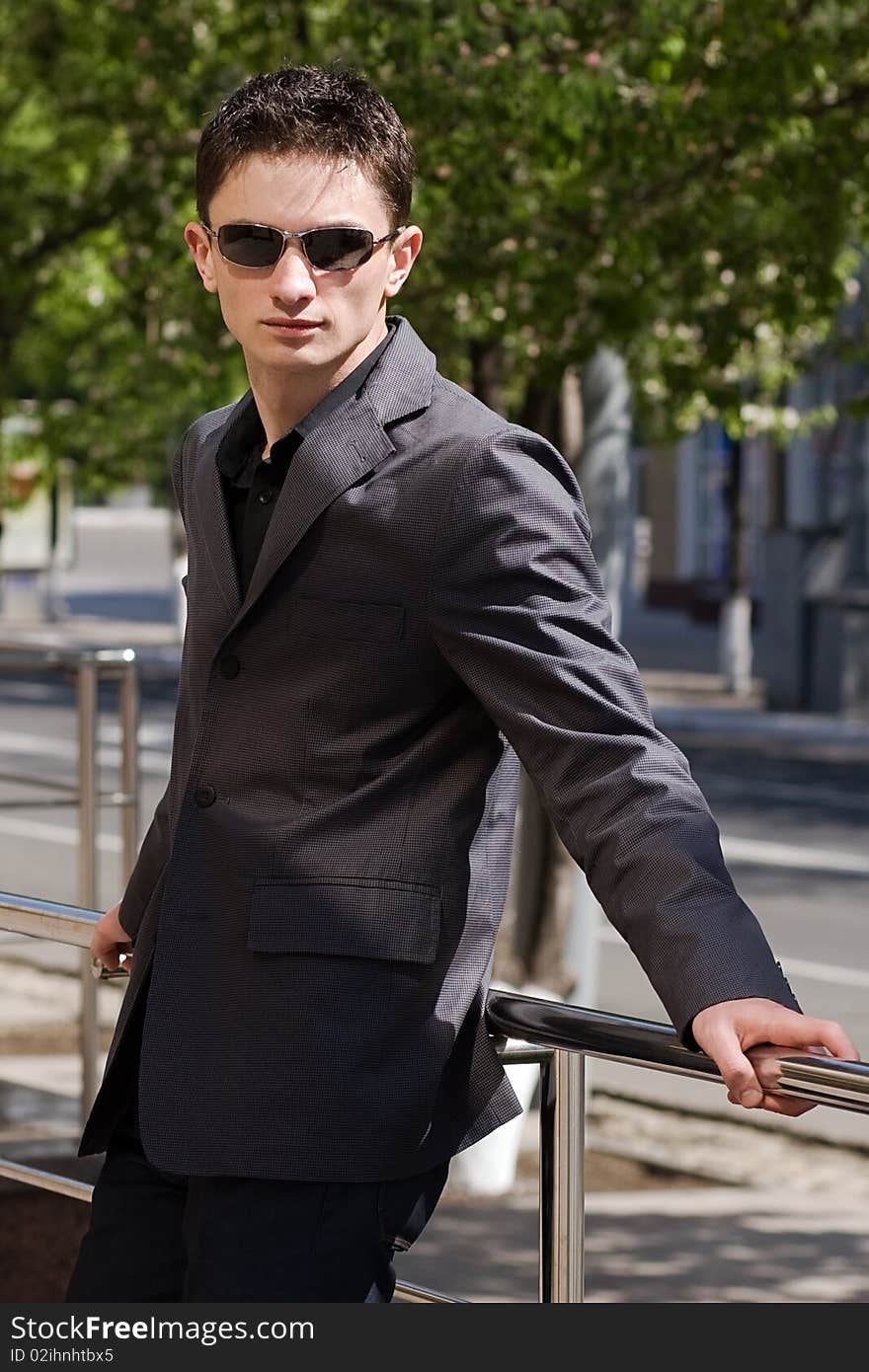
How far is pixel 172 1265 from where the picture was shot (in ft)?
7.32

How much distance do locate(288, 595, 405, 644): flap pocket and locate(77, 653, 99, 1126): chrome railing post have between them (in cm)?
417

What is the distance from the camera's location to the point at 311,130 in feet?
7.11

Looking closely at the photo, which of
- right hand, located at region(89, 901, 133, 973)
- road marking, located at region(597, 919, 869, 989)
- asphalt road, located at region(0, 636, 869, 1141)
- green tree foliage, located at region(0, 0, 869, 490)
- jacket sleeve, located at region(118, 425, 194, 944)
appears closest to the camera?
jacket sleeve, located at region(118, 425, 194, 944)

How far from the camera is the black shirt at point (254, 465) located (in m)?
2.25

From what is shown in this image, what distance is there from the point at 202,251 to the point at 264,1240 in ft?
3.30

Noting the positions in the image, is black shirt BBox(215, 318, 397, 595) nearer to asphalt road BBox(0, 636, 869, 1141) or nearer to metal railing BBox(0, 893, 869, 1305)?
metal railing BBox(0, 893, 869, 1305)

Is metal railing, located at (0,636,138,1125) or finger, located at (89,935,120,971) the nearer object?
finger, located at (89,935,120,971)

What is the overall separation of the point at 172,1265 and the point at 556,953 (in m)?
6.78

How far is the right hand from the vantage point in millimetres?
2609

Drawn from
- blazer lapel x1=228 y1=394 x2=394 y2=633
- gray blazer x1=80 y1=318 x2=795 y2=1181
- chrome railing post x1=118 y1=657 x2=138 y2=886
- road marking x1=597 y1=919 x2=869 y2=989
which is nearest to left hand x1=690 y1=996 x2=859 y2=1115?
gray blazer x1=80 y1=318 x2=795 y2=1181

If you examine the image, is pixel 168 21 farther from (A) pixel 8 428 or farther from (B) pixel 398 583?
(A) pixel 8 428

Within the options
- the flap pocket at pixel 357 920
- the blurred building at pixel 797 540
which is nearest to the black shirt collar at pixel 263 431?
the flap pocket at pixel 357 920

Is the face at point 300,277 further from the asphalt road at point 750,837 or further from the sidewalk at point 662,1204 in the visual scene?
the asphalt road at point 750,837

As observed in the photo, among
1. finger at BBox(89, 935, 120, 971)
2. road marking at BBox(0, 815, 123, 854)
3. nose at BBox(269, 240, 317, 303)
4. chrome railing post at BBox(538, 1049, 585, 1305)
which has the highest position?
nose at BBox(269, 240, 317, 303)
